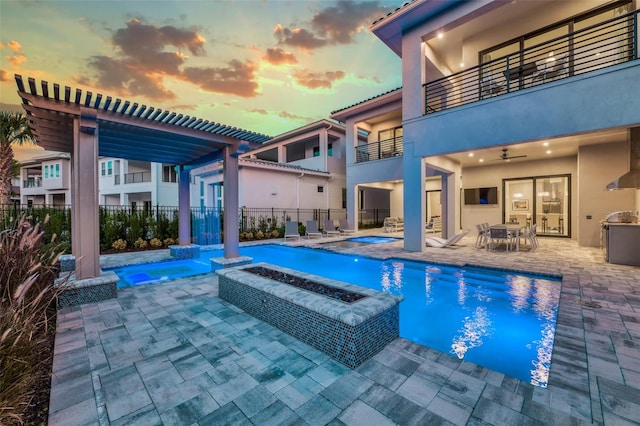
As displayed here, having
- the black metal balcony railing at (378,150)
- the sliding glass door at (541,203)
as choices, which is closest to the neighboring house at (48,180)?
the black metal balcony railing at (378,150)

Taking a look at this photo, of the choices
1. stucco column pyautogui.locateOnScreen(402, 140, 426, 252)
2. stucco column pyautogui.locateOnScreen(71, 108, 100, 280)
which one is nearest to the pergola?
stucco column pyautogui.locateOnScreen(71, 108, 100, 280)

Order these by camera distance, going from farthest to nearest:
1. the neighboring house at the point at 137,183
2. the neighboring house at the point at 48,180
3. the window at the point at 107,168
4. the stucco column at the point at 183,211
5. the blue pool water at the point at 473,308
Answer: the neighboring house at the point at 48,180, the window at the point at 107,168, the neighboring house at the point at 137,183, the stucco column at the point at 183,211, the blue pool water at the point at 473,308

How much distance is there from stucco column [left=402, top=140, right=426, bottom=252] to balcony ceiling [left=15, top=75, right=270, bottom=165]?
205 inches

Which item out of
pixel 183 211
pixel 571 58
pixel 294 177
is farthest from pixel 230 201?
pixel 571 58

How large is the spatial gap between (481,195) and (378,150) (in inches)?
239

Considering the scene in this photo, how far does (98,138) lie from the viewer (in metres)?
6.20

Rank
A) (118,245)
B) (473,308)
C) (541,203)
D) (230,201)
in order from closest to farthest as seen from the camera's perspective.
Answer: (473,308), (230,201), (118,245), (541,203)

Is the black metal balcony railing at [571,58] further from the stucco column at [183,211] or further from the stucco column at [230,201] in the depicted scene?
the stucco column at [183,211]

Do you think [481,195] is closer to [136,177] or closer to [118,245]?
[118,245]

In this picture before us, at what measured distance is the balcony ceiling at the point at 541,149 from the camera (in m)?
9.12

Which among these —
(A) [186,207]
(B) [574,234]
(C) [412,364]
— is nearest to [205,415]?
(C) [412,364]

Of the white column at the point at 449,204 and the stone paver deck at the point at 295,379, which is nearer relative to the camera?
the stone paver deck at the point at 295,379

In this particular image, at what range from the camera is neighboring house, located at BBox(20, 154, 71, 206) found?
24.1m

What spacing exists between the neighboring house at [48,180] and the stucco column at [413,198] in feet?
93.4
